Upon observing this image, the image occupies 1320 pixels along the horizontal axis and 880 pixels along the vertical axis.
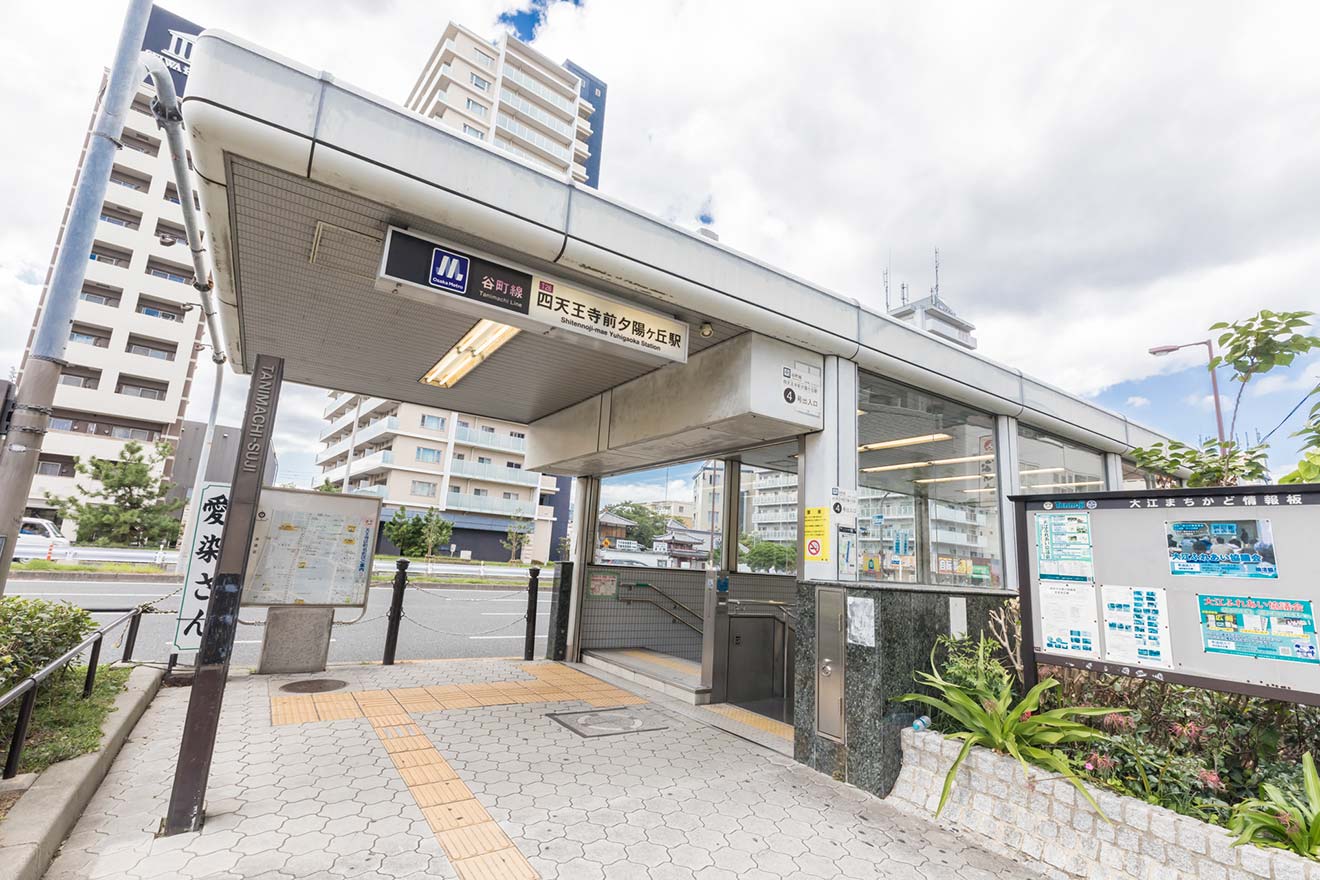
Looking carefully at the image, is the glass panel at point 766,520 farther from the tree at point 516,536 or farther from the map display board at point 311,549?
the tree at point 516,536

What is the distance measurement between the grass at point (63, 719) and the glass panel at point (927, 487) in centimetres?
561

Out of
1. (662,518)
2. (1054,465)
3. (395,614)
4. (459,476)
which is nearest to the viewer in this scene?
(395,614)

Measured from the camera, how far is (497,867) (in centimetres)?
275

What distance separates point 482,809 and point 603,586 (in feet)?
15.6

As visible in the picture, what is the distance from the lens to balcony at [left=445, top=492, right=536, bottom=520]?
37.4 metres

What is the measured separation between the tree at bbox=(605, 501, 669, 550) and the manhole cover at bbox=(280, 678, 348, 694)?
3882 millimetres

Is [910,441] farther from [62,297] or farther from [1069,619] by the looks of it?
[62,297]

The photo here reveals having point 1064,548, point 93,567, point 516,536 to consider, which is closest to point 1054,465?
point 1064,548

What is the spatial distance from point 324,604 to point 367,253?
3.54 metres

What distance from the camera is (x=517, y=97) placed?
139 feet

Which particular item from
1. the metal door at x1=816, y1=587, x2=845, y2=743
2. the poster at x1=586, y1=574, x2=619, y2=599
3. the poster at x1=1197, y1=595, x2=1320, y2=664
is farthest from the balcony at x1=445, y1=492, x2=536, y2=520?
the poster at x1=1197, y1=595, x2=1320, y2=664

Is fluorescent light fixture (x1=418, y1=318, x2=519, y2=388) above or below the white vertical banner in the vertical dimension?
above

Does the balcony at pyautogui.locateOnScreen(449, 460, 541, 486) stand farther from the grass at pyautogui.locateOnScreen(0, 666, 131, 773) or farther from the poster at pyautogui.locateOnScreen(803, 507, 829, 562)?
the poster at pyautogui.locateOnScreen(803, 507, 829, 562)

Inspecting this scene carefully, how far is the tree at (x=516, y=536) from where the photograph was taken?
35469 mm
